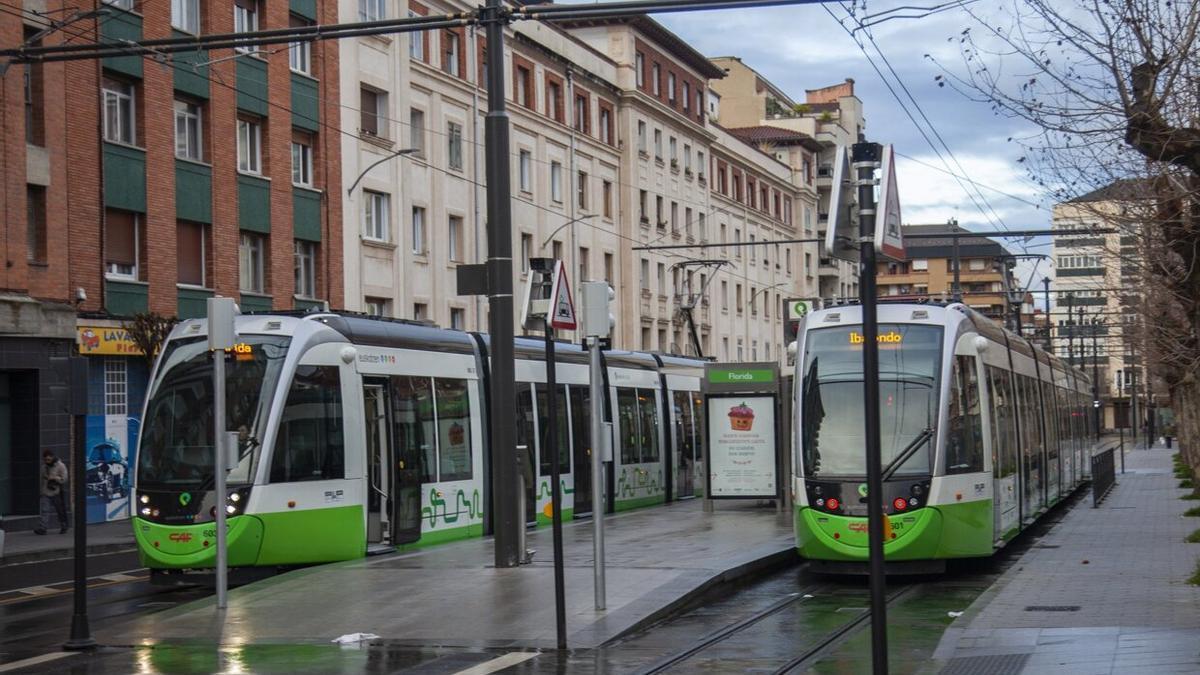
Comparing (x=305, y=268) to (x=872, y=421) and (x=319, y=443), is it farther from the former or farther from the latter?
(x=872, y=421)

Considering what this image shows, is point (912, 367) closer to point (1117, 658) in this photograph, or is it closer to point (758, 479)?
point (1117, 658)

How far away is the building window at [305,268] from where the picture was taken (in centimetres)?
4103

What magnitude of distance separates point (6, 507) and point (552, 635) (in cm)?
2149

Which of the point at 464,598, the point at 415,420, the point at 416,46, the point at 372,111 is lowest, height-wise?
the point at 464,598

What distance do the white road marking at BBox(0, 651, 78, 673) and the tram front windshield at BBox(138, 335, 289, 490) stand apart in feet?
14.6

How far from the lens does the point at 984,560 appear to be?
19.9 m

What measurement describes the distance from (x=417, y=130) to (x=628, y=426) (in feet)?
63.1

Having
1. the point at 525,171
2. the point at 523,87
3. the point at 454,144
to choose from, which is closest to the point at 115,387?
the point at 454,144

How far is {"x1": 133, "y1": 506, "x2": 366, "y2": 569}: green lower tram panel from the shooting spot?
17.5 m

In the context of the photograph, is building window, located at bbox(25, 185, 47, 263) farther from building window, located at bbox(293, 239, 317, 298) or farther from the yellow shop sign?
building window, located at bbox(293, 239, 317, 298)

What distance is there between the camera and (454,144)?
162ft

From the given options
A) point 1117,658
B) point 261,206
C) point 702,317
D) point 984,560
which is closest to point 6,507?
point 261,206

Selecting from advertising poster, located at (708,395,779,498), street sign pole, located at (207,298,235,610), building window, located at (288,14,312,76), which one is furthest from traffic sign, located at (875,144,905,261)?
building window, located at (288,14,312,76)

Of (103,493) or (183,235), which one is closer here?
A: (103,493)
